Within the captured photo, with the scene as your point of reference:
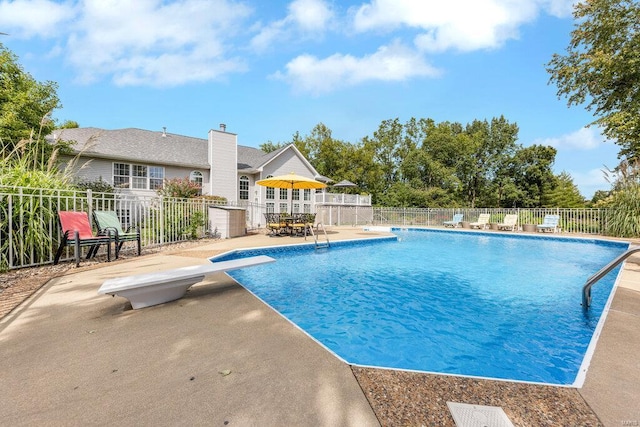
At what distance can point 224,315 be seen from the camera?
11.0 ft

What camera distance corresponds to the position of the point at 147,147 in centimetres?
1686

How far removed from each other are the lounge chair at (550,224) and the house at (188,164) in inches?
577

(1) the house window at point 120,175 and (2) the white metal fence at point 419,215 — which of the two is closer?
(1) the house window at point 120,175

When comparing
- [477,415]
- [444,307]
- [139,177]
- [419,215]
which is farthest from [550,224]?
[139,177]

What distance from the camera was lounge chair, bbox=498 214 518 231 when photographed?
17628 mm

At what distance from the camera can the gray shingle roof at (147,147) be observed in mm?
14969

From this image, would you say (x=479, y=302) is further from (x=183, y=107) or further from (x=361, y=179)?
(x=361, y=179)

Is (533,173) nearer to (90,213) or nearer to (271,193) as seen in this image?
(271,193)

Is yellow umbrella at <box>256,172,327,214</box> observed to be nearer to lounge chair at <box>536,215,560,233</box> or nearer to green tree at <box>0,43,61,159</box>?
green tree at <box>0,43,61,159</box>

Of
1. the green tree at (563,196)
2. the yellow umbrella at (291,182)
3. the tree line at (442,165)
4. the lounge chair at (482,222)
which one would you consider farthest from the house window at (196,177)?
the green tree at (563,196)

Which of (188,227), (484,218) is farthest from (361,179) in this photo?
(188,227)

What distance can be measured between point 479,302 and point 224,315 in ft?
14.5

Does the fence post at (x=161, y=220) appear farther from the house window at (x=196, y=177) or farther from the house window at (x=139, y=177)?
the house window at (x=196, y=177)

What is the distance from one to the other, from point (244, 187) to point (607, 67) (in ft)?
70.8
